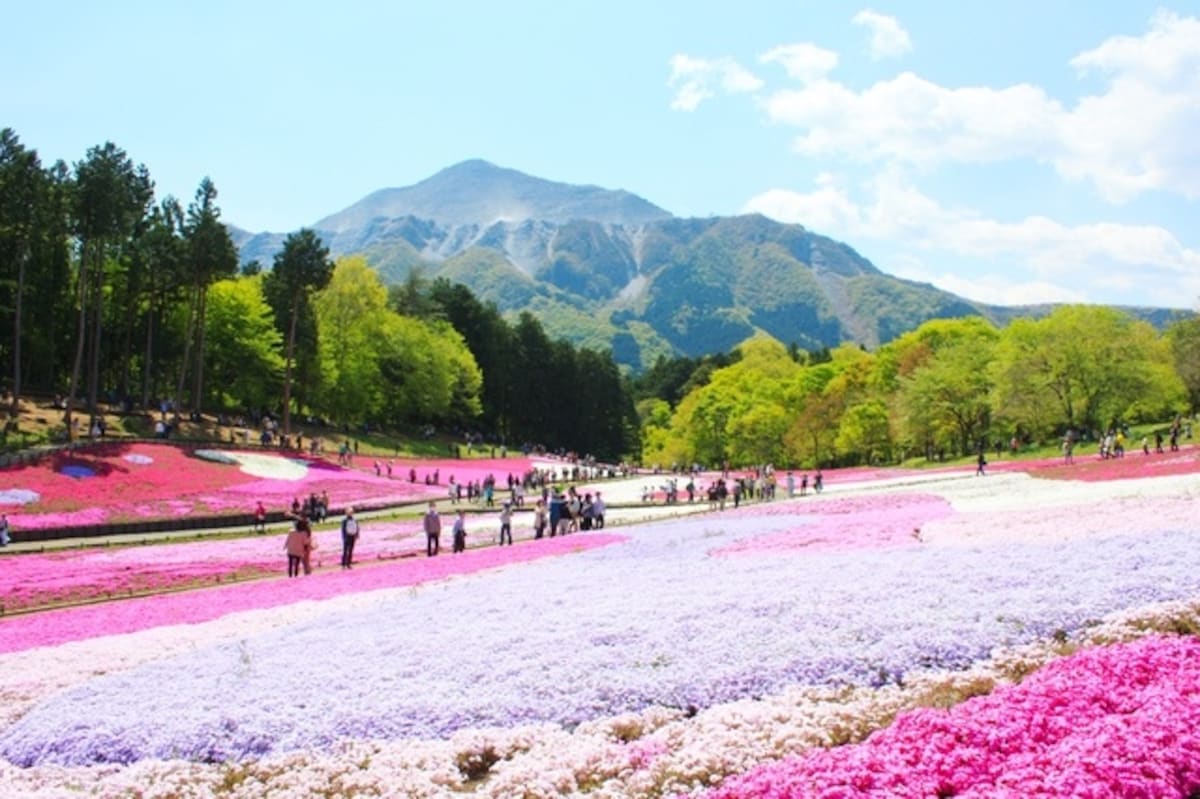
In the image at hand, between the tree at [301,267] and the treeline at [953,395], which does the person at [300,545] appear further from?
the treeline at [953,395]

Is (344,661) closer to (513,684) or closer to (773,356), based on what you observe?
(513,684)

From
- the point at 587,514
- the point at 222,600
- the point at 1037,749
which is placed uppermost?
the point at 1037,749

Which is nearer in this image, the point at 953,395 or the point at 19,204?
the point at 19,204

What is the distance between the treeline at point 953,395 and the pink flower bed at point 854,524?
3625 cm

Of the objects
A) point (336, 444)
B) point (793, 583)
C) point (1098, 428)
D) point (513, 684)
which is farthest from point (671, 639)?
point (1098, 428)

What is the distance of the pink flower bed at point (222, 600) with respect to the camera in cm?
2128

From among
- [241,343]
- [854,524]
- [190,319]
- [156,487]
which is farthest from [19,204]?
[854,524]

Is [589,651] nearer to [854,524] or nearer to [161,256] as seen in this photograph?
[854,524]

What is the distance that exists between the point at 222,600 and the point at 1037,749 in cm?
2069

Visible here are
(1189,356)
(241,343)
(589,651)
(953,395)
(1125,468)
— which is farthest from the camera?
(1189,356)

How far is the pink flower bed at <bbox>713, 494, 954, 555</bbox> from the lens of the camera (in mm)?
26547

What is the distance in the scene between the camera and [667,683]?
497 inches

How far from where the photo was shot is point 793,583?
18.7m

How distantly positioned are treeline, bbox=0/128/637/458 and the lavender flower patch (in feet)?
142
